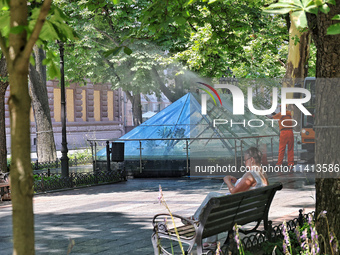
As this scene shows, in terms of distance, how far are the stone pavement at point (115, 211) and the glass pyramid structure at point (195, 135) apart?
2.11m

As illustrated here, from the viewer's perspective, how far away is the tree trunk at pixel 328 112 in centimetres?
554

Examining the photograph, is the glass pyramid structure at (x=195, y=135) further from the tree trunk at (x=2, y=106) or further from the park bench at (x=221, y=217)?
the park bench at (x=221, y=217)

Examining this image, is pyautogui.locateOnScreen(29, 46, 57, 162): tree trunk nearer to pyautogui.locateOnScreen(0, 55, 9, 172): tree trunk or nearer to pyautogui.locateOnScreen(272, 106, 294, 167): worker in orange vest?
pyautogui.locateOnScreen(0, 55, 9, 172): tree trunk

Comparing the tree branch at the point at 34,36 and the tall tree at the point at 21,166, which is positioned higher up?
the tree branch at the point at 34,36

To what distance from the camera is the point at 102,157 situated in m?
21.1

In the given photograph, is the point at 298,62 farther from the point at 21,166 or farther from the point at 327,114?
the point at 21,166

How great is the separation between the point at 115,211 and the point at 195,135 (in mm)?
9145

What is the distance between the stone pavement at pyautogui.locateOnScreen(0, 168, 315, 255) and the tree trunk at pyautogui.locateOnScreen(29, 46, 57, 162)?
674 cm

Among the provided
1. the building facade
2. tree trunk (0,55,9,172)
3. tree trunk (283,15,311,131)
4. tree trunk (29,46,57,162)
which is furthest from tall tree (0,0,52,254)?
the building facade

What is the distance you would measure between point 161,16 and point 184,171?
41.3 ft

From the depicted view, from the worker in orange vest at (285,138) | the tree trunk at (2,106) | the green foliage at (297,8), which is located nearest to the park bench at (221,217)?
the green foliage at (297,8)

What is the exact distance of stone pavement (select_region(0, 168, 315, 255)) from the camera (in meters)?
8.07

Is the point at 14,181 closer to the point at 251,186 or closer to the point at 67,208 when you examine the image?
the point at 251,186

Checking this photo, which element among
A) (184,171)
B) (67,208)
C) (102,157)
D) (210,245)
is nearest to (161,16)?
(210,245)
